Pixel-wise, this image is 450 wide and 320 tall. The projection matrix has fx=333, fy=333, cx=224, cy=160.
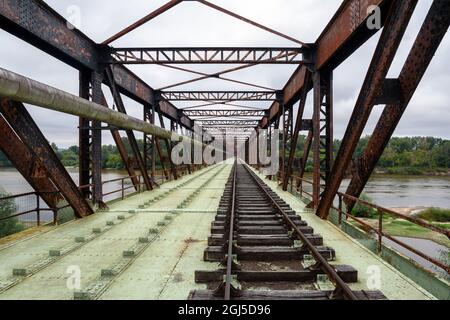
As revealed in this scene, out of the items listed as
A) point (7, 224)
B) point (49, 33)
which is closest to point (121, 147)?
point (49, 33)

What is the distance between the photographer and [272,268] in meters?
5.20

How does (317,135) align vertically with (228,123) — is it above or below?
below

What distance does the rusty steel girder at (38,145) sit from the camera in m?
6.97

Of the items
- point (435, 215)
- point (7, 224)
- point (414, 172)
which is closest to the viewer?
point (7, 224)

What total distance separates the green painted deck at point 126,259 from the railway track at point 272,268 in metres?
0.29

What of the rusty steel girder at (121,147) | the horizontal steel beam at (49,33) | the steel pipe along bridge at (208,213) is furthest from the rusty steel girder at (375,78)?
the rusty steel girder at (121,147)

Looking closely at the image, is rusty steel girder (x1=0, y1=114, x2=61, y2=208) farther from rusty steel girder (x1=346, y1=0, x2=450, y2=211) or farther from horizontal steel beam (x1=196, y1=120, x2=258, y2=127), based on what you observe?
horizontal steel beam (x1=196, y1=120, x2=258, y2=127)

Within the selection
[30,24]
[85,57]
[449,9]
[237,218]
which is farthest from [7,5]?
[449,9]

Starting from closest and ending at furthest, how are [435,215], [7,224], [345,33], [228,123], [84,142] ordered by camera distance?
[345,33], [84,142], [7,224], [435,215], [228,123]

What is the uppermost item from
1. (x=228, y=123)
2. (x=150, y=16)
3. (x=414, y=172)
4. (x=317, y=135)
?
(x=150, y=16)

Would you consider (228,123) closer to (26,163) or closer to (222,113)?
(222,113)

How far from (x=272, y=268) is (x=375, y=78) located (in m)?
3.87

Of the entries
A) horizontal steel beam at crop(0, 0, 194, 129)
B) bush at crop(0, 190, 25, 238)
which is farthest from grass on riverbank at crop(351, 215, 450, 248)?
bush at crop(0, 190, 25, 238)

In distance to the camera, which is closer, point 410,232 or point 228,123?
point 410,232
